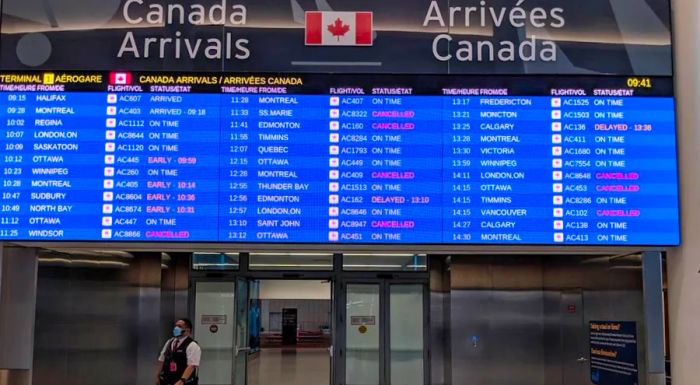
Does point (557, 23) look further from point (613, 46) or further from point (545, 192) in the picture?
point (545, 192)

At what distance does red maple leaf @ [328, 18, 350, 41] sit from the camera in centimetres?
559

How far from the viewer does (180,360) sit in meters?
7.34

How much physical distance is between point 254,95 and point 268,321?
127 feet

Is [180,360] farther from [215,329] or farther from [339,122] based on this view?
[215,329]

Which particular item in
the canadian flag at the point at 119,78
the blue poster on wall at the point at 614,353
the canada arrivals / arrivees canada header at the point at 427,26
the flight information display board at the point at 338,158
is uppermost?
the canada arrivals / arrivees canada header at the point at 427,26

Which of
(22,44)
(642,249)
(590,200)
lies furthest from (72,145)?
(642,249)

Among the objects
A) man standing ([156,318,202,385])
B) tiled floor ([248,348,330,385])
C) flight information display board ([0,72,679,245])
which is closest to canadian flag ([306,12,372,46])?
flight information display board ([0,72,679,245])

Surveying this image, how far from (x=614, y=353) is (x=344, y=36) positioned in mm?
3289

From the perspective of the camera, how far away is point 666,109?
5418 millimetres

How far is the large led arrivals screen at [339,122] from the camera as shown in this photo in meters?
5.30

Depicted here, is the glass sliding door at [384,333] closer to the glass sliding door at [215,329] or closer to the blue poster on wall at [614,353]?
the glass sliding door at [215,329]

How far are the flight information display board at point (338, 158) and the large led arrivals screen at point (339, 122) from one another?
1cm

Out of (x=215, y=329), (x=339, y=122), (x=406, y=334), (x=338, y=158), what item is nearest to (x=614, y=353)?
(x=338, y=158)

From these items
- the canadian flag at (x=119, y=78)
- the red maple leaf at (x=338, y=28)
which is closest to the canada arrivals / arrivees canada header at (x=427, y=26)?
the canadian flag at (x=119, y=78)
